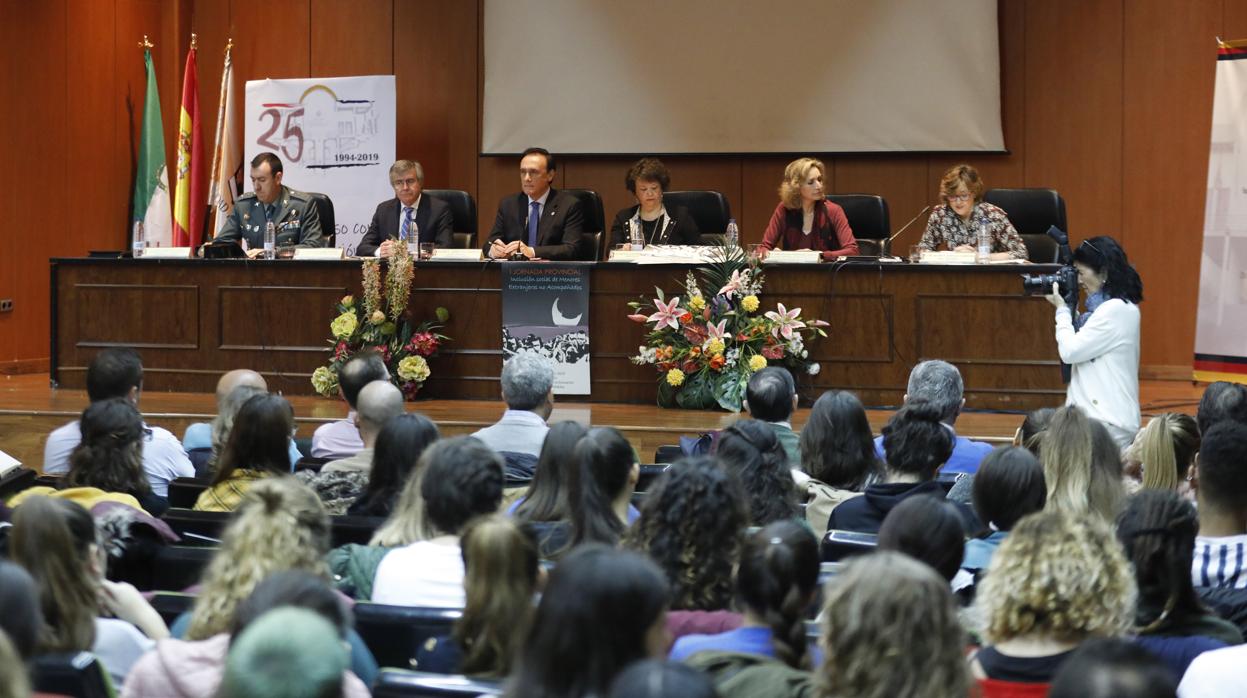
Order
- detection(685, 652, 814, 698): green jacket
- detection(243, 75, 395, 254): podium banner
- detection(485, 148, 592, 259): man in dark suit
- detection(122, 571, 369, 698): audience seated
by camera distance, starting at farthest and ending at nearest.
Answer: detection(243, 75, 395, 254): podium banner, detection(485, 148, 592, 259): man in dark suit, detection(122, 571, 369, 698): audience seated, detection(685, 652, 814, 698): green jacket

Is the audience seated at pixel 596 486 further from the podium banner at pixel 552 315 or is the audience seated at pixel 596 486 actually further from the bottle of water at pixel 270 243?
the bottle of water at pixel 270 243

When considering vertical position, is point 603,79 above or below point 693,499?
above

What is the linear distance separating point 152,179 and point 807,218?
4.76 meters

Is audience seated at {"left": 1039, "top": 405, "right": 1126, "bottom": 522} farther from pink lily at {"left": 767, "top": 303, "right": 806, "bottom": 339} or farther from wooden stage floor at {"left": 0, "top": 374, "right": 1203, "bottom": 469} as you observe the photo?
pink lily at {"left": 767, "top": 303, "right": 806, "bottom": 339}

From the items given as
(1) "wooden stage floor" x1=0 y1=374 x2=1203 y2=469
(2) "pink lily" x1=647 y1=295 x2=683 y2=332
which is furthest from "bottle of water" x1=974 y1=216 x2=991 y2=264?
(2) "pink lily" x1=647 y1=295 x2=683 y2=332

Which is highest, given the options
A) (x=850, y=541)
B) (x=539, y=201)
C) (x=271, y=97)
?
(x=271, y=97)

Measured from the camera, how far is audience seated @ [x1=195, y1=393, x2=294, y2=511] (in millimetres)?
3424

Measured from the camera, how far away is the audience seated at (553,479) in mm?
2975

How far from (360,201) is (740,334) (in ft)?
12.2

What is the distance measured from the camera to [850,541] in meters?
2.83

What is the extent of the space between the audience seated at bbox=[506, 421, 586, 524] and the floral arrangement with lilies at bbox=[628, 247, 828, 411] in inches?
143

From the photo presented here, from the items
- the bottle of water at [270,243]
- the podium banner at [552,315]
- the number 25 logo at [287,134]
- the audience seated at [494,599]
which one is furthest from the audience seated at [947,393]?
the number 25 logo at [287,134]

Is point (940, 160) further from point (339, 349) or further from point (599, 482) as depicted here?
point (599, 482)

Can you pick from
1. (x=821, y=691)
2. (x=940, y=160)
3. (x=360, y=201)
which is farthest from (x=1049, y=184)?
(x=821, y=691)
